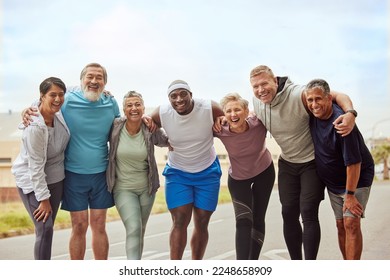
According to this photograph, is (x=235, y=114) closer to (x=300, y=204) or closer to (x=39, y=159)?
(x=300, y=204)

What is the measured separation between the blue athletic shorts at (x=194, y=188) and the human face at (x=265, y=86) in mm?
506

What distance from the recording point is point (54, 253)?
335 cm

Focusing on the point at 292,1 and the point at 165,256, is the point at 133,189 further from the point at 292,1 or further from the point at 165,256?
the point at 292,1

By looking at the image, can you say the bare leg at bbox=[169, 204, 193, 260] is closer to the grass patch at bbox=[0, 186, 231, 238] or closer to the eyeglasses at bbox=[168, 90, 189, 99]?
the grass patch at bbox=[0, 186, 231, 238]

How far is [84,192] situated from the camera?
319 centimetres

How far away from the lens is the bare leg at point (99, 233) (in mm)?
3172

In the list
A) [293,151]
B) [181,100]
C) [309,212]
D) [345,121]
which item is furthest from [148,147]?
[345,121]

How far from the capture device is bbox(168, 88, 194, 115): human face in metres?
3.07

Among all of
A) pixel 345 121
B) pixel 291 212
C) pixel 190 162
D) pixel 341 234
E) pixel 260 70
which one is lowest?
pixel 341 234

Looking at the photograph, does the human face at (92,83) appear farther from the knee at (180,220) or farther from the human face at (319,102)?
the human face at (319,102)

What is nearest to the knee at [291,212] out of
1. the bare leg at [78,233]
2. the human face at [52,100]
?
the bare leg at [78,233]

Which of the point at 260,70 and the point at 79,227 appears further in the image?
the point at 79,227

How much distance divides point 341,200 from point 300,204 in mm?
231

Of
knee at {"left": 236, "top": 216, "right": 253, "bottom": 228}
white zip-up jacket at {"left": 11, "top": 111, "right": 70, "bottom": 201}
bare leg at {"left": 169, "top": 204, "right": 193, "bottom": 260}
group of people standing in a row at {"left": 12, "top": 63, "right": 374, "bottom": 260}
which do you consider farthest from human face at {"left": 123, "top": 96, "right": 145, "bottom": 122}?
knee at {"left": 236, "top": 216, "right": 253, "bottom": 228}
